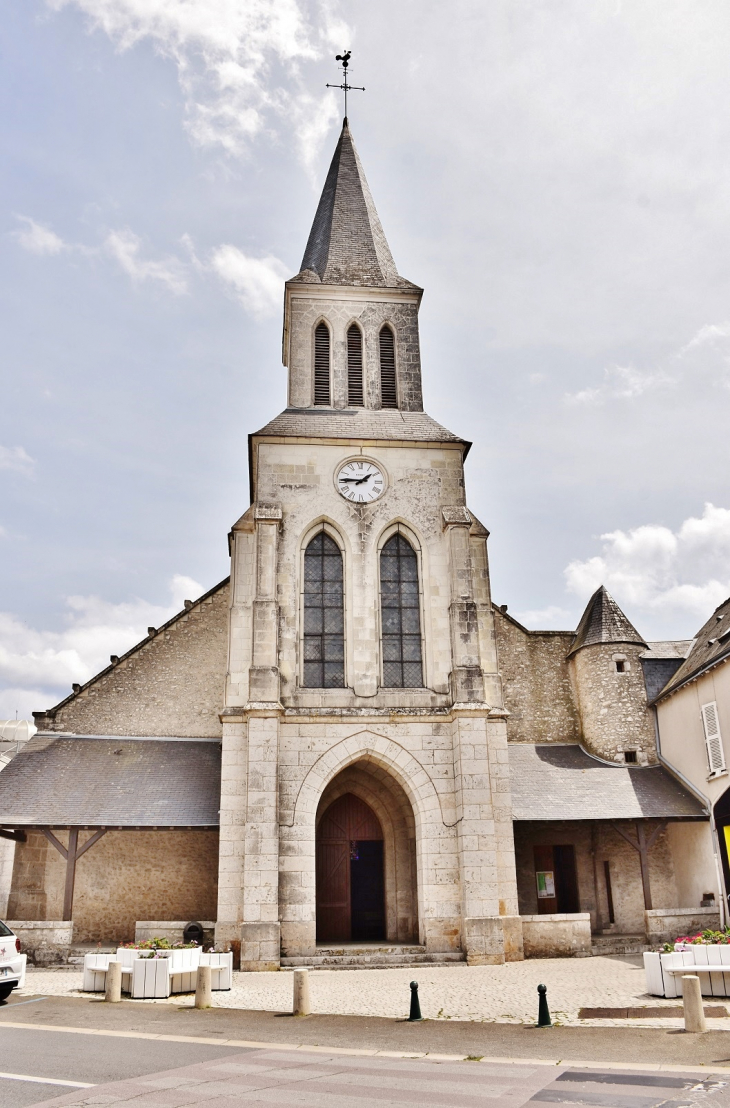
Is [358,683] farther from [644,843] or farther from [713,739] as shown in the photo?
[713,739]

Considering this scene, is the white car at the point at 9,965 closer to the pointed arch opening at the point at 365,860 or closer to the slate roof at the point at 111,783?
the slate roof at the point at 111,783

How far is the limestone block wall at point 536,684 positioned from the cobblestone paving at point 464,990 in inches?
281

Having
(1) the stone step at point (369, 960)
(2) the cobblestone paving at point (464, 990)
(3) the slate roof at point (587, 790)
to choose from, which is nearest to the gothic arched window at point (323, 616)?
(3) the slate roof at point (587, 790)

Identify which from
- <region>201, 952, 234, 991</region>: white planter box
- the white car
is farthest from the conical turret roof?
the white car

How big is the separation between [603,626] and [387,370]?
868 centimetres

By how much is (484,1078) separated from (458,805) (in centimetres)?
985

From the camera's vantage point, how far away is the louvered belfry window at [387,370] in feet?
70.6

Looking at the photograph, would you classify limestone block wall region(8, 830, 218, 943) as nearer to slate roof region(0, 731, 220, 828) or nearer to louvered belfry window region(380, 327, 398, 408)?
slate roof region(0, 731, 220, 828)

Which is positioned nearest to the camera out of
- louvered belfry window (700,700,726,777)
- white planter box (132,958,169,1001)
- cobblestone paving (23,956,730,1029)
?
cobblestone paving (23,956,730,1029)

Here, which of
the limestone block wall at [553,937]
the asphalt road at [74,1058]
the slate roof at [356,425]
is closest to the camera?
the asphalt road at [74,1058]

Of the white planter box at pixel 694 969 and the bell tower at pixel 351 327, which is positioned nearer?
the white planter box at pixel 694 969

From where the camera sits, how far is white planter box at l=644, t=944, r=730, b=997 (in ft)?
35.0

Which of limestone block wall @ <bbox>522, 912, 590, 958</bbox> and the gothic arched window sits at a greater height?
the gothic arched window

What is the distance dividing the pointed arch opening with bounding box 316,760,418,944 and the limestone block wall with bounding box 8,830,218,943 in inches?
114
